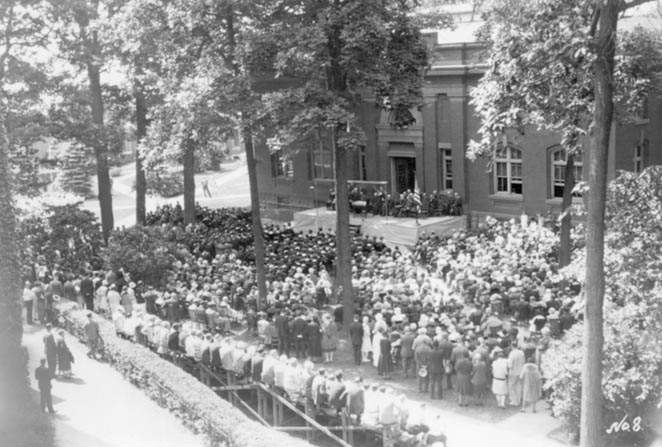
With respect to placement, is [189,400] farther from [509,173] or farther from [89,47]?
[509,173]

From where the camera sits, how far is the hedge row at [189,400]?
13766 mm

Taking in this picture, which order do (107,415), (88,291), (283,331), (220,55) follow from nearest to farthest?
(107,415)
(283,331)
(220,55)
(88,291)

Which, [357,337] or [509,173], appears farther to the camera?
[509,173]

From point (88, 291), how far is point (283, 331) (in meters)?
7.71

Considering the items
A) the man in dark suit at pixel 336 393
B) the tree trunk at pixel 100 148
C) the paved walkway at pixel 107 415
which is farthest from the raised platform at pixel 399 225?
the man in dark suit at pixel 336 393

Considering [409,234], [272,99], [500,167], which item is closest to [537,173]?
[500,167]

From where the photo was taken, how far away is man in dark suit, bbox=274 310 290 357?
826 inches

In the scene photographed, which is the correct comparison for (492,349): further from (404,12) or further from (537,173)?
(537,173)

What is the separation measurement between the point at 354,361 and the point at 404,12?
9642mm

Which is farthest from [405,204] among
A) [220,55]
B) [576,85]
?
[576,85]

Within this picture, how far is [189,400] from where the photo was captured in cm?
1538

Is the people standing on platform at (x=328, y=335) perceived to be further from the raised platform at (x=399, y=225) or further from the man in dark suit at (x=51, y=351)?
the raised platform at (x=399, y=225)

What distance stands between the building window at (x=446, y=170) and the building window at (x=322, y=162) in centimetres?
662

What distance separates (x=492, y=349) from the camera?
59.4 feet
